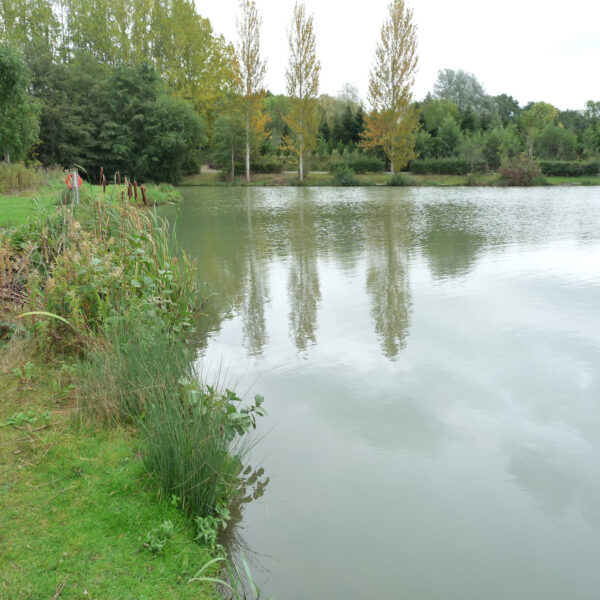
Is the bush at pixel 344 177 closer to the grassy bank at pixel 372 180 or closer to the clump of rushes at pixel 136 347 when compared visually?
the grassy bank at pixel 372 180

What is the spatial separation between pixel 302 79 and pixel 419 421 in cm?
3375

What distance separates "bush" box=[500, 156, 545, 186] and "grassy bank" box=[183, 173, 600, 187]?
0.53m

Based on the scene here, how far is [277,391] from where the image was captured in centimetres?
460

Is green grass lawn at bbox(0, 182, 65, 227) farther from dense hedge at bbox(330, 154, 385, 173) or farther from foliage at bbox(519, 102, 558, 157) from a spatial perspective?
foliage at bbox(519, 102, 558, 157)

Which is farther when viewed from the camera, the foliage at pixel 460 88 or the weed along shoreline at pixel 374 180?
the foliage at pixel 460 88

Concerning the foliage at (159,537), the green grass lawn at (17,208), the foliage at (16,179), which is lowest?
the foliage at (159,537)

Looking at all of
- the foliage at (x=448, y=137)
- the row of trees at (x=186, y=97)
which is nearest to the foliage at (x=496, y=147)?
the row of trees at (x=186, y=97)

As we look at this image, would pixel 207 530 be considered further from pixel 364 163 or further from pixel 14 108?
pixel 364 163

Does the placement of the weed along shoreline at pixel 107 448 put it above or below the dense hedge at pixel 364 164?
below

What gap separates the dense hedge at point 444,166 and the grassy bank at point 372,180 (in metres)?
0.63

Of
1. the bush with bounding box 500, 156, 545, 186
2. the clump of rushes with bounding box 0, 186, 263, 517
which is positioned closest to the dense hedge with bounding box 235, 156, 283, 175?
the bush with bounding box 500, 156, 545, 186

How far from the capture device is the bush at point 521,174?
2988 centimetres

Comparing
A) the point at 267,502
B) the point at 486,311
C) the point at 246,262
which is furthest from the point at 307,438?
the point at 246,262

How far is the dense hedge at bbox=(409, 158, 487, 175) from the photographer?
110 feet
